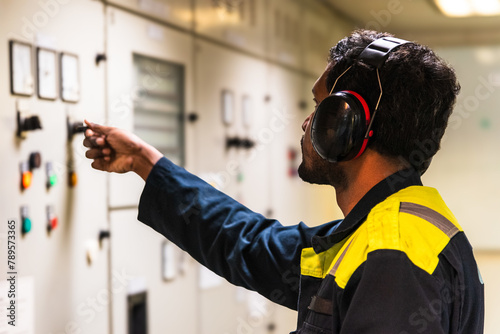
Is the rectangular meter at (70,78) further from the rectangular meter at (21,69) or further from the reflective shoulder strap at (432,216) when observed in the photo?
the reflective shoulder strap at (432,216)

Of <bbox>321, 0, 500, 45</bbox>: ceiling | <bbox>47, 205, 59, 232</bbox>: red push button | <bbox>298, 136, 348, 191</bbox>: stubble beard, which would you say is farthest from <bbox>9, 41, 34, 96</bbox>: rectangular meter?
<bbox>321, 0, 500, 45</bbox>: ceiling

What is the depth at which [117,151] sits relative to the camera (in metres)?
1.56

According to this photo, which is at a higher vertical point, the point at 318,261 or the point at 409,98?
the point at 409,98

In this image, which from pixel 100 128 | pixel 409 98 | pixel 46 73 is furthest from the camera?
pixel 46 73

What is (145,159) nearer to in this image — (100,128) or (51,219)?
(100,128)

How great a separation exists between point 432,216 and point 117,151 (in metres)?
0.89

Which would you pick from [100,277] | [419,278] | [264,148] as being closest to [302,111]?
[264,148]

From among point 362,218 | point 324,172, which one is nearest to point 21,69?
point 324,172

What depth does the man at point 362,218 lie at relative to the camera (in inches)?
38.2

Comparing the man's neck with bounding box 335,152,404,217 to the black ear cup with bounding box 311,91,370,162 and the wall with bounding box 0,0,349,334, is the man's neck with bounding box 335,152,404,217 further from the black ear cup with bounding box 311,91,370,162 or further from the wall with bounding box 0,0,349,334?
the wall with bounding box 0,0,349,334

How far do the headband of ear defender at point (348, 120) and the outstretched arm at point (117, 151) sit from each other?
0.57 m

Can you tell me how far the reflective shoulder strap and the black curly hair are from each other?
16cm

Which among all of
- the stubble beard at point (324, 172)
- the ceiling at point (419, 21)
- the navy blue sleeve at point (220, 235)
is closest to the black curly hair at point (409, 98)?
the stubble beard at point (324, 172)

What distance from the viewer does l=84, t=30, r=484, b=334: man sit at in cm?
97
